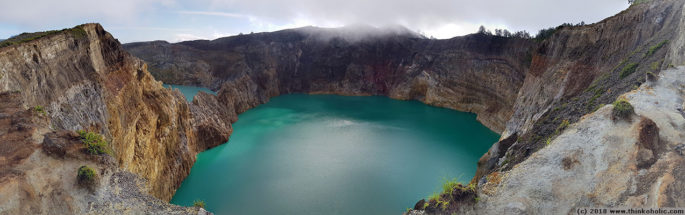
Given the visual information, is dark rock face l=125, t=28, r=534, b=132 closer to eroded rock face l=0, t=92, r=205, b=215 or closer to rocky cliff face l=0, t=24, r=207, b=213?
rocky cliff face l=0, t=24, r=207, b=213

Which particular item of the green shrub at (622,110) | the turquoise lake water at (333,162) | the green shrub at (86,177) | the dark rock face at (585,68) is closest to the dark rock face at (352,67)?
the turquoise lake water at (333,162)

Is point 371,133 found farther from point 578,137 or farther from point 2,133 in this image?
point 2,133

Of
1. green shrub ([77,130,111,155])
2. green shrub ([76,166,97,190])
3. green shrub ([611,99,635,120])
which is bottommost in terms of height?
green shrub ([76,166,97,190])

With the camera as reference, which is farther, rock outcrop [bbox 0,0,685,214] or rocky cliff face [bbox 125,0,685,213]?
rocky cliff face [bbox 125,0,685,213]

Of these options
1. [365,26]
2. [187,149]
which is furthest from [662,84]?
[365,26]

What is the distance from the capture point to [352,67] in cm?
7106

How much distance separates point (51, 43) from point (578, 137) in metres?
23.7

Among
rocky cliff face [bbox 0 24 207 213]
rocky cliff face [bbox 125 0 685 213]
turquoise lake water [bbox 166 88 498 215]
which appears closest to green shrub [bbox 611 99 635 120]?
rocky cliff face [bbox 125 0 685 213]

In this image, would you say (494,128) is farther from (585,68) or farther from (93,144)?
(93,144)

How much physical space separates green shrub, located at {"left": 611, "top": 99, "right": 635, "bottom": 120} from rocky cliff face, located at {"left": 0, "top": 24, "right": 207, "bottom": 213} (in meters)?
16.8

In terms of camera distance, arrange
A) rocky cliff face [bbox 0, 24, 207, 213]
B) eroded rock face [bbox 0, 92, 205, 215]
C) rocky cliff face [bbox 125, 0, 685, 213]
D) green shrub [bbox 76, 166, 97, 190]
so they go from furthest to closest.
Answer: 1. rocky cliff face [bbox 125, 0, 685, 213]
2. green shrub [bbox 76, 166, 97, 190]
3. rocky cliff face [bbox 0, 24, 207, 213]
4. eroded rock face [bbox 0, 92, 205, 215]

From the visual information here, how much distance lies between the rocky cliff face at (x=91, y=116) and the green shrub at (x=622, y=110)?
16.8m

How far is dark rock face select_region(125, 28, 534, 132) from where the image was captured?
1838 inches

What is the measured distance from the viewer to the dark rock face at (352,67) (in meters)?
46.7
